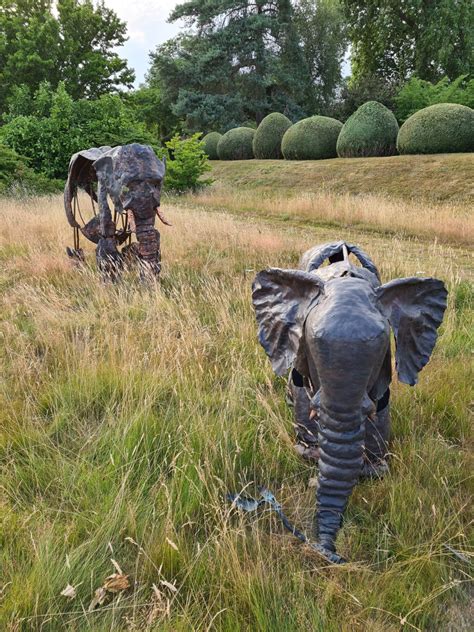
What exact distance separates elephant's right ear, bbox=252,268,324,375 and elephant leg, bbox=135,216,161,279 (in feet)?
10.1

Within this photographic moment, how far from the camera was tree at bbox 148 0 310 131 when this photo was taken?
29.2 m

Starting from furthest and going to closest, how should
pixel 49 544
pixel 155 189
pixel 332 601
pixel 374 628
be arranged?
1. pixel 155 189
2. pixel 49 544
3. pixel 332 601
4. pixel 374 628

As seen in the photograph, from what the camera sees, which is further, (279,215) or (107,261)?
(279,215)

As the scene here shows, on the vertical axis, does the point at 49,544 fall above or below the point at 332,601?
above

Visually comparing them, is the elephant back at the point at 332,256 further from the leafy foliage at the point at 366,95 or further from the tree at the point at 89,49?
the leafy foliage at the point at 366,95

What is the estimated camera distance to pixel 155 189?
502 cm

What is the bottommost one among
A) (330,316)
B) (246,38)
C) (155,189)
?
(330,316)

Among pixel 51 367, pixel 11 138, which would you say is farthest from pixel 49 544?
pixel 11 138

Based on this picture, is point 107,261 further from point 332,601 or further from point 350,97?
point 350,97

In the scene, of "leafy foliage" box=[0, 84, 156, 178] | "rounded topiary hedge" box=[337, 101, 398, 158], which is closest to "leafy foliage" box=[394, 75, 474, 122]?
"rounded topiary hedge" box=[337, 101, 398, 158]

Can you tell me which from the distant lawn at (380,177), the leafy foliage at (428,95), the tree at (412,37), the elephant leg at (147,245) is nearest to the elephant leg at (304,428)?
the elephant leg at (147,245)

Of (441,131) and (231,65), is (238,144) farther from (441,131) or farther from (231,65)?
(441,131)

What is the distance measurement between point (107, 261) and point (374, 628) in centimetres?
480

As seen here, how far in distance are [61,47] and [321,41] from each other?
20490 millimetres
